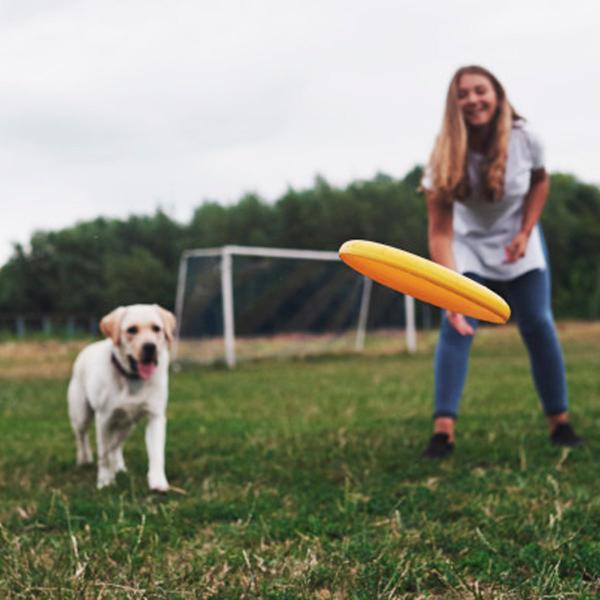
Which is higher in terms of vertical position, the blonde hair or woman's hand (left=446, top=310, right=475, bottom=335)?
the blonde hair

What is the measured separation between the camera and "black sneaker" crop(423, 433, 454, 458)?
416 cm

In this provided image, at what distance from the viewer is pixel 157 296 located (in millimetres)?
27922

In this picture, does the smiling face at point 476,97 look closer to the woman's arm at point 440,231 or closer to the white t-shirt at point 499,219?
the white t-shirt at point 499,219

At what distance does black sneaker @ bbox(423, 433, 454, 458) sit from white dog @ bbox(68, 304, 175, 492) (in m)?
1.25

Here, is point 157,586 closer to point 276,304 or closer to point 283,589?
point 283,589

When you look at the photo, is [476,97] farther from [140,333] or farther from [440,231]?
[140,333]

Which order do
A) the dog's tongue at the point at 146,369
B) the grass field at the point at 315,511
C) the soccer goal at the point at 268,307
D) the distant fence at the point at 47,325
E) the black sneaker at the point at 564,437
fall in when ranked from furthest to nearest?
1. the distant fence at the point at 47,325
2. the soccer goal at the point at 268,307
3. the black sneaker at the point at 564,437
4. the dog's tongue at the point at 146,369
5. the grass field at the point at 315,511

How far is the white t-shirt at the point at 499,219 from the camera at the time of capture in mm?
4223

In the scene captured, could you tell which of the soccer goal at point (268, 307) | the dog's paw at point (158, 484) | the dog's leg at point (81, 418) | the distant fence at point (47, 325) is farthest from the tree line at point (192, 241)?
the dog's paw at point (158, 484)

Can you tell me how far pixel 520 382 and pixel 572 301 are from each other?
26705 millimetres

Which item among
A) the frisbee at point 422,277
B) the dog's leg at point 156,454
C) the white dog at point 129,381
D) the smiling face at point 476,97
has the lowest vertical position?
the dog's leg at point 156,454

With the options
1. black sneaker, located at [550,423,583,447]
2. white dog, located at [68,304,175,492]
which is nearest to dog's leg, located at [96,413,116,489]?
white dog, located at [68,304,175,492]

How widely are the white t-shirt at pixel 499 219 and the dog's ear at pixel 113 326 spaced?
157 cm

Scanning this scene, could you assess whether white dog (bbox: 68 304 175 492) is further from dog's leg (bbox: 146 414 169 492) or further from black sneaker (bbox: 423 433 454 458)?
black sneaker (bbox: 423 433 454 458)
